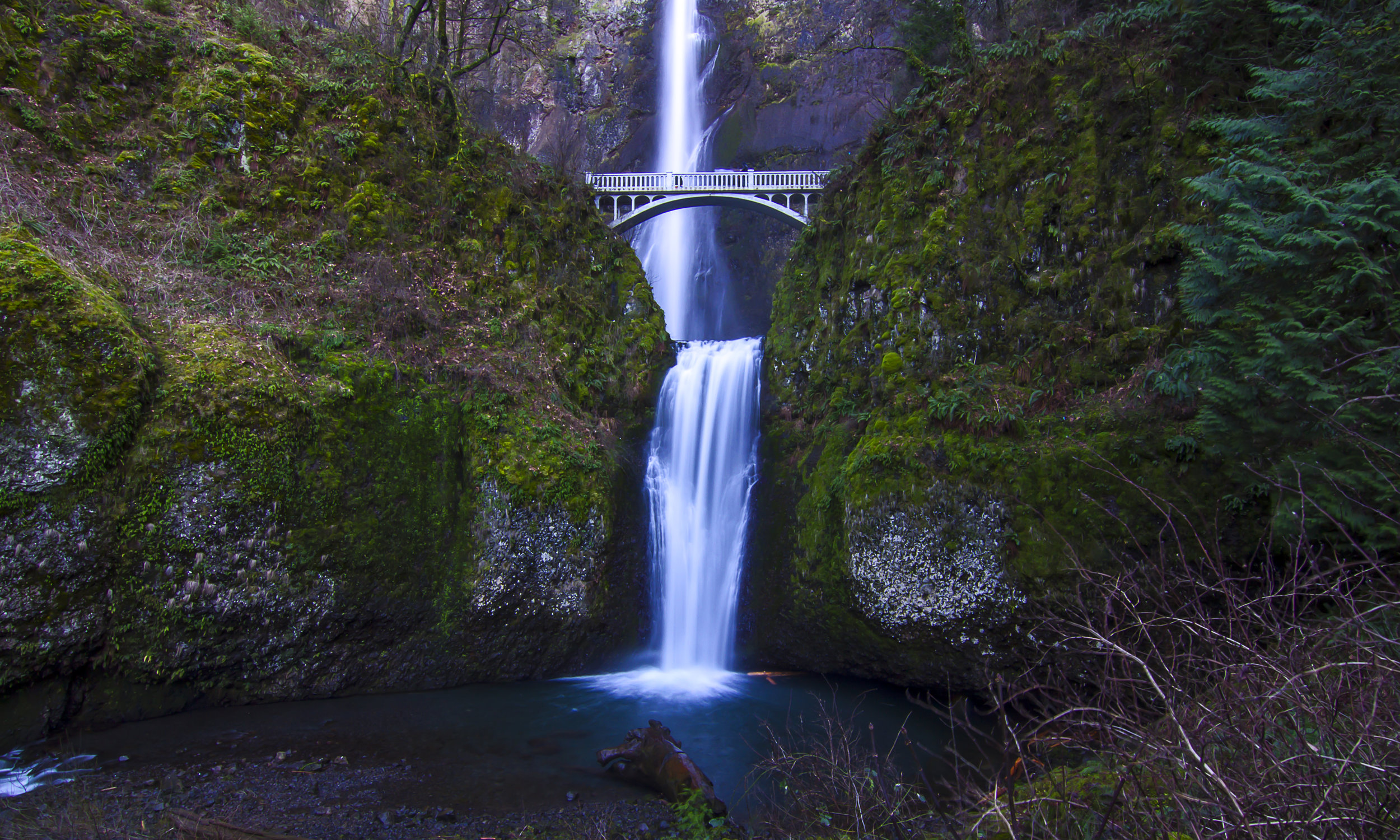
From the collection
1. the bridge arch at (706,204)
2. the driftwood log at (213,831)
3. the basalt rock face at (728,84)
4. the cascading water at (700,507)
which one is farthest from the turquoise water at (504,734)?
the basalt rock face at (728,84)

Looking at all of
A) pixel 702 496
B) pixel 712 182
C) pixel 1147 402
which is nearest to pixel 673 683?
pixel 702 496

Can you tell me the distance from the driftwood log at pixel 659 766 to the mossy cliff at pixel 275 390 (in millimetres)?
2670

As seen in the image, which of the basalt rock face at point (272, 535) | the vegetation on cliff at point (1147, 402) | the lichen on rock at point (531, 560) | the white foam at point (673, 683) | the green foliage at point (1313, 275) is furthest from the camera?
the white foam at point (673, 683)

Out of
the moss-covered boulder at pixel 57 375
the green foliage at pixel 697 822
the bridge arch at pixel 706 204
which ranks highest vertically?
the bridge arch at pixel 706 204

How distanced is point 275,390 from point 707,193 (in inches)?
527

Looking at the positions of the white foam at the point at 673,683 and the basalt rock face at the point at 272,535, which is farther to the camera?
the white foam at the point at 673,683

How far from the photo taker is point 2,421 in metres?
6.34

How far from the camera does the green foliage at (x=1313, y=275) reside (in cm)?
518

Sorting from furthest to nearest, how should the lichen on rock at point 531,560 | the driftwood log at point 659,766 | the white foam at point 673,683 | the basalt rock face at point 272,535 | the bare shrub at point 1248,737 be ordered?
the white foam at point 673,683
the lichen on rock at point 531,560
the basalt rock face at point 272,535
the driftwood log at point 659,766
the bare shrub at point 1248,737

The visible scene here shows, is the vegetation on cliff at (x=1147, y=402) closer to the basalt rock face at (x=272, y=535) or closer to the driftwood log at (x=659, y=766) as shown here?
the driftwood log at (x=659, y=766)

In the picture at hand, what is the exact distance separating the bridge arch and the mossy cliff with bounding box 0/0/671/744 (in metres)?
6.30

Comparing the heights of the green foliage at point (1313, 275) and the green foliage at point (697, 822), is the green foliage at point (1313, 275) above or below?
above

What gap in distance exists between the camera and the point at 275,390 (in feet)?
25.8

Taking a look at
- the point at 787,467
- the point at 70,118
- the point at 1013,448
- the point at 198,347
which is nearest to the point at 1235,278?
the point at 1013,448
